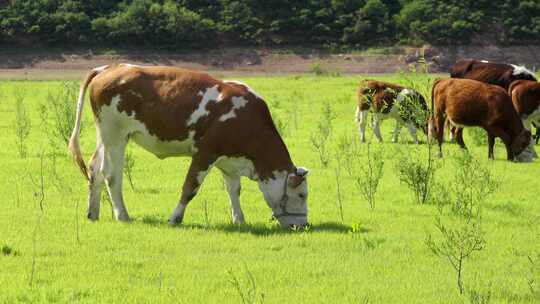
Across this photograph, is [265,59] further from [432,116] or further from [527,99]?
[432,116]

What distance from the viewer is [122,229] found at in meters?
10.6

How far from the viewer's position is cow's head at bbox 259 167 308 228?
36.2ft

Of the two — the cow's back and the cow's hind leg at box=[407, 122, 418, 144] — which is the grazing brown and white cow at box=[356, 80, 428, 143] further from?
the cow's back

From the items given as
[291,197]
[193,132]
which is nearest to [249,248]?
[291,197]

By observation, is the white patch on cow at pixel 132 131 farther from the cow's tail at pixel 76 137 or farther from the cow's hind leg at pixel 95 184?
the cow's tail at pixel 76 137

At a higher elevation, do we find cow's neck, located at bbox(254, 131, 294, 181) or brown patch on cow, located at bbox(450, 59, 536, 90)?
cow's neck, located at bbox(254, 131, 294, 181)

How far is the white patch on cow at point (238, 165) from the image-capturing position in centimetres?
1117

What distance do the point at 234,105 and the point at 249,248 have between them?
2109mm

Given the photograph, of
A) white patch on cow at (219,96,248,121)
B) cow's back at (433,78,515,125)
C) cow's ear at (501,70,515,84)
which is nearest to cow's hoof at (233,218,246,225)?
white patch on cow at (219,96,248,121)

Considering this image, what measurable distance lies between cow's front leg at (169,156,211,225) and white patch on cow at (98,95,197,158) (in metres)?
0.20

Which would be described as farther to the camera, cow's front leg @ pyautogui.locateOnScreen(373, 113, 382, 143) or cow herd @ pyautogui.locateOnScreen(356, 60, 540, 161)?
cow's front leg @ pyautogui.locateOnScreen(373, 113, 382, 143)

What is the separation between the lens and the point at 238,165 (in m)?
11.3

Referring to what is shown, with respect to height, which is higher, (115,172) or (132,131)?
(132,131)

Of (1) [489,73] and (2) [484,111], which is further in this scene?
(1) [489,73]
